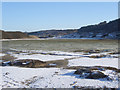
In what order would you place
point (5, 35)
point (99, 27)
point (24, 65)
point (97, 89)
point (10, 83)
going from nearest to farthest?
point (97, 89) < point (10, 83) < point (24, 65) < point (5, 35) < point (99, 27)

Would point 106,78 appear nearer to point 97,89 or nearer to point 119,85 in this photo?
point 119,85

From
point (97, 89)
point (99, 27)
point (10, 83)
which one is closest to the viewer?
point (97, 89)

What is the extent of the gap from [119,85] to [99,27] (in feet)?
316

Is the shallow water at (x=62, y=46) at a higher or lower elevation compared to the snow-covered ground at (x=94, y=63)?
higher

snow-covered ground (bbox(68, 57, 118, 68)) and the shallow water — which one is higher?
the shallow water

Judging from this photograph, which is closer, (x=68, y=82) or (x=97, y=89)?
(x=97, y=89)

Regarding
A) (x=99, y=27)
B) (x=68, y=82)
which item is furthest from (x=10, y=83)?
(x=99, y=27)

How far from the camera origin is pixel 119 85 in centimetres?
765

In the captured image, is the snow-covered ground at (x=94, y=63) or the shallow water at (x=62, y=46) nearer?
the snow-covered ground at (x=94, y=63)

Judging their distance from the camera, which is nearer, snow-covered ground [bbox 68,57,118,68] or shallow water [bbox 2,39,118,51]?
snow-covered ground [bbox 68,57,118,68]

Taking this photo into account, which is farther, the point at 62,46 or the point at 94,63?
the point at 62,46

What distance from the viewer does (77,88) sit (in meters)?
7.38

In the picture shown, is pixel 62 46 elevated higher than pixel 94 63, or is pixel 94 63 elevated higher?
pixel 62 46

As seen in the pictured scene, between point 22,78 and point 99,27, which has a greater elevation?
point 99,27
